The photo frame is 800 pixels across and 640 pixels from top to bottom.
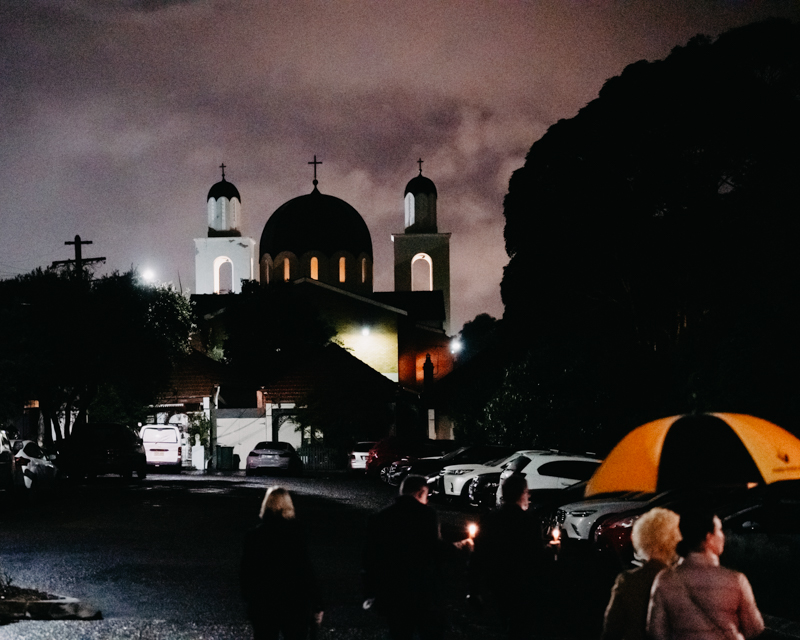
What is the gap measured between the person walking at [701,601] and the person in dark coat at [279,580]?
2.53 m

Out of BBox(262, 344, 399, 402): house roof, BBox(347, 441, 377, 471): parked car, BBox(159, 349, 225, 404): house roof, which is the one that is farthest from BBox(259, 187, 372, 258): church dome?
BBox(347, 441, 377, 471): parked car

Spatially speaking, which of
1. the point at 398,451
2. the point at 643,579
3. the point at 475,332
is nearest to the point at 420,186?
the point at 398,451

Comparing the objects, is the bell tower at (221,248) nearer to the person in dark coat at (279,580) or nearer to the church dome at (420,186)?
the church dome at (420,186)

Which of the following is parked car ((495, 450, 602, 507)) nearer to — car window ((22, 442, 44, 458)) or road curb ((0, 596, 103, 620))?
car window ((22, 442, 44, 458))

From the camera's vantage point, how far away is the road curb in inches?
427

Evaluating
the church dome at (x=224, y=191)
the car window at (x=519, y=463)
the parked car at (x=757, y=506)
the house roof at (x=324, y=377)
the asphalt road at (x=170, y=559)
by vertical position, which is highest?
the church dome at (x=224, y=191)

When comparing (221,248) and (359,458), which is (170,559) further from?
(221,248)

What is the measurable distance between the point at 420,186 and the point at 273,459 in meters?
43.4

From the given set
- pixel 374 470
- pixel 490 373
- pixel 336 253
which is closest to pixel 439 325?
pixel 336 253

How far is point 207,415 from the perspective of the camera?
55.9 metres

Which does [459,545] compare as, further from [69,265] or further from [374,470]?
[69,265]

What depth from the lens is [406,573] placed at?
7359 mm

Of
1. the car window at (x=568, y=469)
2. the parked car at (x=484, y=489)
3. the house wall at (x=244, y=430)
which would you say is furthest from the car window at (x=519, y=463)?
the house wall at (x=244, y=430)

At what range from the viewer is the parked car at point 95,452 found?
118 feet
